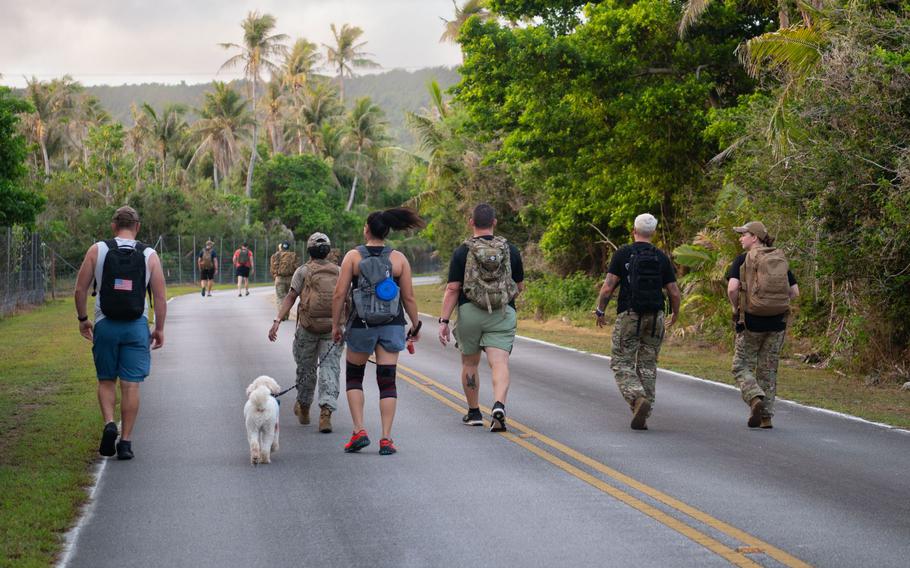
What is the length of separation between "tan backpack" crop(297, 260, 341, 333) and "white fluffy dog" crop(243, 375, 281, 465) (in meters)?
2.03

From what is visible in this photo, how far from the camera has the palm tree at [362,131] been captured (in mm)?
83938

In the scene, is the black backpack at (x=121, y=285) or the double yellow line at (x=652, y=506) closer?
the double yellow line at (x=652, y=506)

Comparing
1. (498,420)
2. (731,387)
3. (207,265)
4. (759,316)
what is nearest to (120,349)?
(498,420)

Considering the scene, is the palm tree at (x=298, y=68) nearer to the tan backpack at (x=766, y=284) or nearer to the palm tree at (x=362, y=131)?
the palm tree at (x=362, y=131)

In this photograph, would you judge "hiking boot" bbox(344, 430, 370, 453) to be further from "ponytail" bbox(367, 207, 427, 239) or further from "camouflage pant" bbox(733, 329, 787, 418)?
"camouflage pant" bbox(733, 329, 787, 418)

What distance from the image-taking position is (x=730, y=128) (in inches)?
875

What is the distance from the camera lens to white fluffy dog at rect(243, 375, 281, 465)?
29.2ft

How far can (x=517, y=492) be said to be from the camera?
790 centimetres

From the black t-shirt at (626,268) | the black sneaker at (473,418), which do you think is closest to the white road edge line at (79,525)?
the black sneaker at (473,418)

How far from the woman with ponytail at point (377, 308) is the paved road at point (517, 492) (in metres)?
0.49

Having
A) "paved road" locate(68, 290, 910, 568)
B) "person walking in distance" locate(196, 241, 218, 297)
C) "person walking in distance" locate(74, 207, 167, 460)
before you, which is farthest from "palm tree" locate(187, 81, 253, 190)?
"person walking in distance" locate(74, 207, 167, 460)

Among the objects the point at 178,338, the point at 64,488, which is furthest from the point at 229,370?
the point at 64,488

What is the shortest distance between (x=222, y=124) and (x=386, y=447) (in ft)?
222

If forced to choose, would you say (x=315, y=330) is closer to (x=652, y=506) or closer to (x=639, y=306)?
(x=639, y=306)
